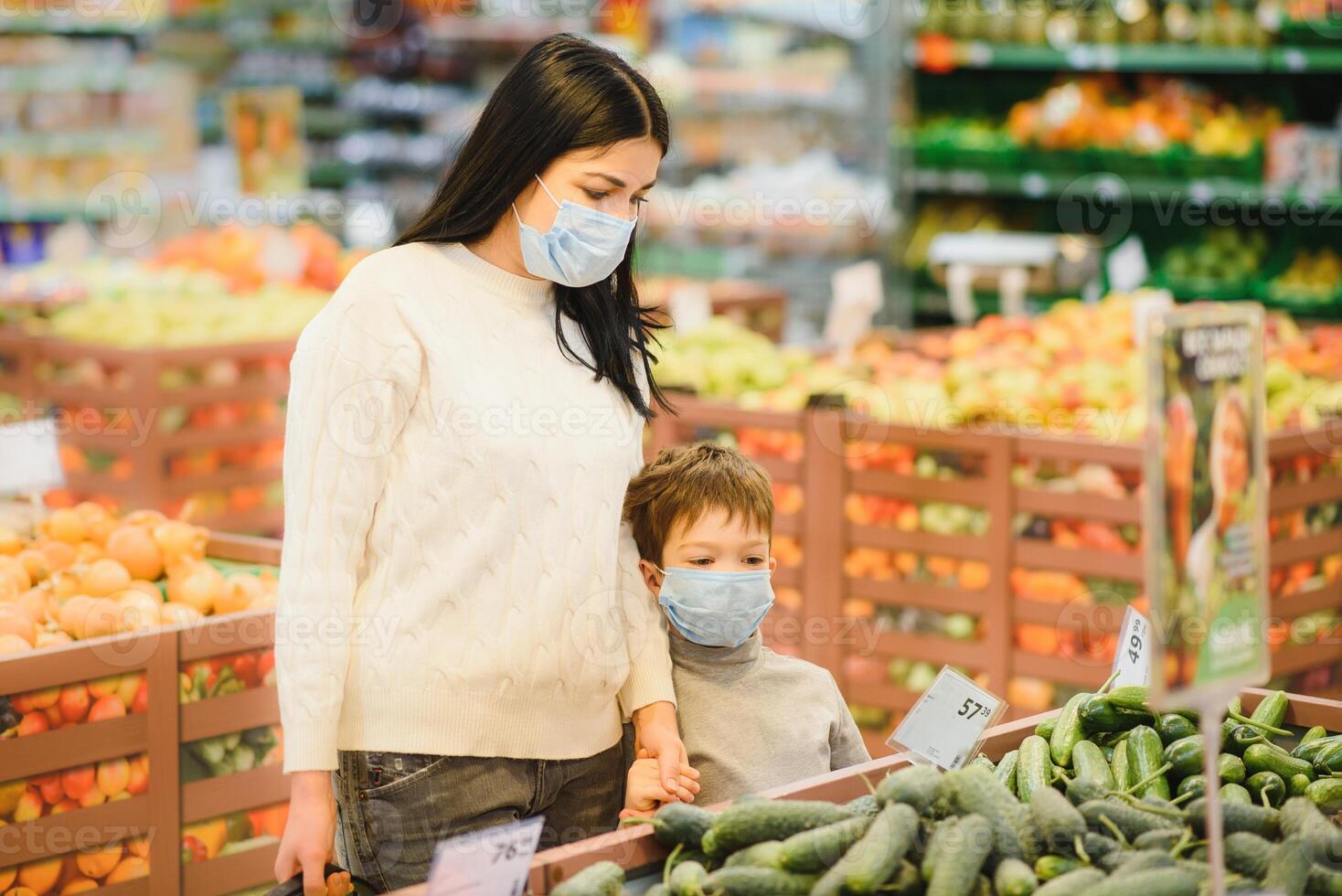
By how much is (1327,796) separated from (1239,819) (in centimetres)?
21

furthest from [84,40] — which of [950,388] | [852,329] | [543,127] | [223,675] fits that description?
[543,127]

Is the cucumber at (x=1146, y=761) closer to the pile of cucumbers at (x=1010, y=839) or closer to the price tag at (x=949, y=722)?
the pile of cucumbers at (x=1010, y=839)

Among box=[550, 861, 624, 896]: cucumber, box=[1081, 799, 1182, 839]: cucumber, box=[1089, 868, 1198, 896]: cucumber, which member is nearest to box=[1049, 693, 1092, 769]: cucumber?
box=[1081, 799, 1182, 839]: cucumber

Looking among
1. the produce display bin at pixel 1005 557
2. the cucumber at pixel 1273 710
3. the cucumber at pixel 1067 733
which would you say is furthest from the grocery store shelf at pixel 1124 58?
the cucumber at pixel 1067 733

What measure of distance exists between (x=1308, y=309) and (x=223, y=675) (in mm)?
4840

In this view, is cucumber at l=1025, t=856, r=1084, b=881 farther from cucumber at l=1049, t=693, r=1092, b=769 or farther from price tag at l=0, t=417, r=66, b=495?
price tag at l=0, t=417, r=66, b=495

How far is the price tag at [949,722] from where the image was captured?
179 centimetres

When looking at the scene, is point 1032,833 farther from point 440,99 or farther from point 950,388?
point 440,99

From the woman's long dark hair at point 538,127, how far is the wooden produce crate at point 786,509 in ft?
6.12

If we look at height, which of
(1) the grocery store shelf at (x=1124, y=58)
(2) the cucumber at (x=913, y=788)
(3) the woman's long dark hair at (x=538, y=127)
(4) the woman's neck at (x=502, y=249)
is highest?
(1) the grocery store shelf at (x=1124, y=58)

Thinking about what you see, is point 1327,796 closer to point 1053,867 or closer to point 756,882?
point 1053,867

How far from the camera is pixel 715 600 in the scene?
2039mm

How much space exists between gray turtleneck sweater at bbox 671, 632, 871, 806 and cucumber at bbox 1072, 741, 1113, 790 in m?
0.36

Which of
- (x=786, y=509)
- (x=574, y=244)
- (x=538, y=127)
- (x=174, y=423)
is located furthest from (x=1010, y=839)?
(x=174, y=423)
